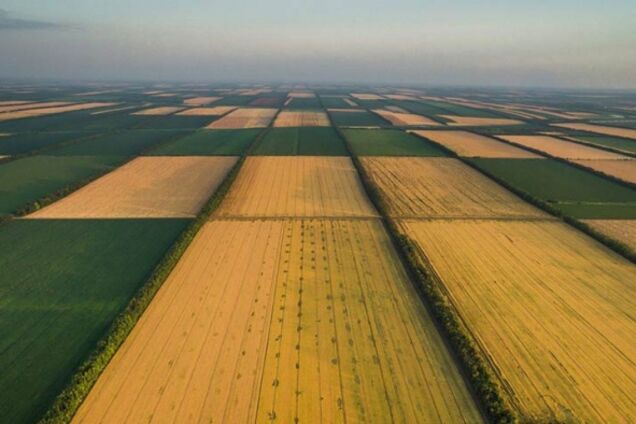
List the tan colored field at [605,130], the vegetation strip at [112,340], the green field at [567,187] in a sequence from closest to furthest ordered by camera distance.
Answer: the vegetation strip at [112,340]
the green field at [567,187]
the tan colored field at [605,130]

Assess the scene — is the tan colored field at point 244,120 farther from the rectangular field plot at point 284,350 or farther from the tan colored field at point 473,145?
the rectangular field plot at point 284,350

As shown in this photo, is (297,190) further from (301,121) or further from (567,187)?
(301,121)

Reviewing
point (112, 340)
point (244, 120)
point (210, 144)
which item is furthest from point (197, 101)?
point (112, 340)

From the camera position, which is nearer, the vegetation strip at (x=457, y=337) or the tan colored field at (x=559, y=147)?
the vegetation strip at (x=457, y=337)

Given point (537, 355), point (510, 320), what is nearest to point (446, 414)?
point (537, 355)

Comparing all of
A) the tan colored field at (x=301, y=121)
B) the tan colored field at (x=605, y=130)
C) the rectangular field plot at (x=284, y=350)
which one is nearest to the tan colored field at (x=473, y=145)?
the tan colored field at (x=301, y=121)

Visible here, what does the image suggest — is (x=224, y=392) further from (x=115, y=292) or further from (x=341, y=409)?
(x=115, y=292)

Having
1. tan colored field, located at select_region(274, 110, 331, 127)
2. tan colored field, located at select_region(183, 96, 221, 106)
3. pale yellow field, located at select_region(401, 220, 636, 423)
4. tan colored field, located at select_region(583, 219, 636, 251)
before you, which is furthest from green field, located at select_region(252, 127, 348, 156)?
tan colored field, located at select_region(183, 96, 221, 106)
